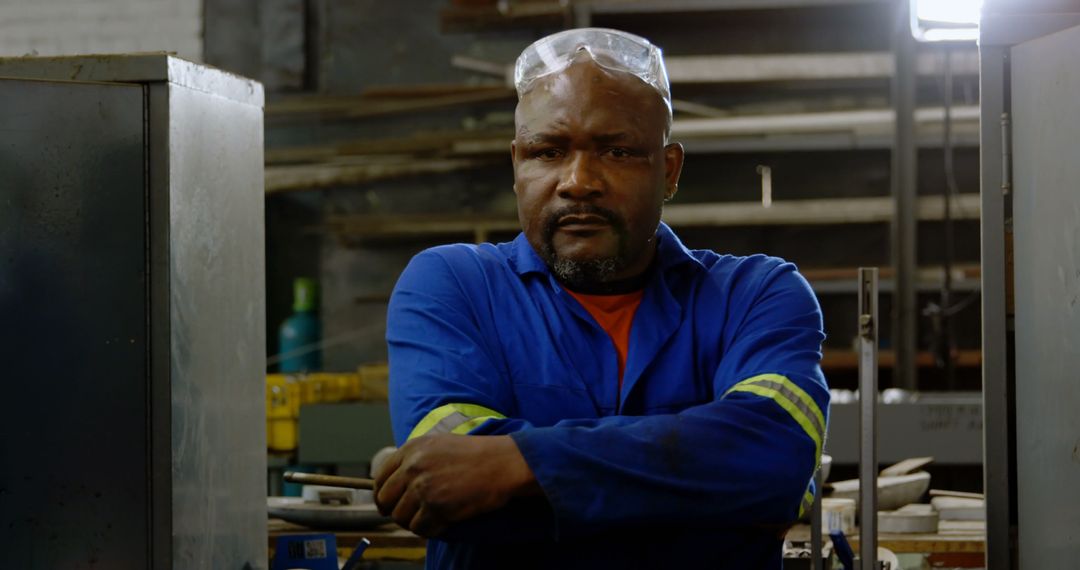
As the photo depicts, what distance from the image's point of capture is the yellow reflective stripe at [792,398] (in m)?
1.45

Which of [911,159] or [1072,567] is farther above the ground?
[911,159]

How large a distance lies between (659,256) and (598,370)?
0.20 metres

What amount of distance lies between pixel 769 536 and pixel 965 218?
3820 millimetres

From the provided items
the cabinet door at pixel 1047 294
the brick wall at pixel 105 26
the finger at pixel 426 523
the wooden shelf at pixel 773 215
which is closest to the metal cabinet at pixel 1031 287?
the cabinet door at pixel 1047 294

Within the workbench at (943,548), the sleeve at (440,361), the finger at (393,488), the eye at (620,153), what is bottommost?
the workbench at (943,548)

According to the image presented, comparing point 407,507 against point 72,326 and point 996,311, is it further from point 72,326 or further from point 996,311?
point 996,311

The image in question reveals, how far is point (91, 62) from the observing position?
1818 millimetres

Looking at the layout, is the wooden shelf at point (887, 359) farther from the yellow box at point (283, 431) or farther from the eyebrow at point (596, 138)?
the eyebrow at point (596, 138)

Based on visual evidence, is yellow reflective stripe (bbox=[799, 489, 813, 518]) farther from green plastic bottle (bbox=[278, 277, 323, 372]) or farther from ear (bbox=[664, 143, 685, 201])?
green plastic bottle (bbox=[278, 277, 323, 372])

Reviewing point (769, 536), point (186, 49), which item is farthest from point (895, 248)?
point (769, 536)

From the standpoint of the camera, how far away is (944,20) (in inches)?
121

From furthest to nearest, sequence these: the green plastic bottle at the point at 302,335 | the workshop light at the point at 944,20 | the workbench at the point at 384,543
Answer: the green plastic bottle at the point at 302,335, the workshop light at the point at 944,20, the workbench at the point at 384,543

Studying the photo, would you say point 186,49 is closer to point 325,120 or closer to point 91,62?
point 325,120

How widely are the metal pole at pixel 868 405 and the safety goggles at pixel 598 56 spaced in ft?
1.74
